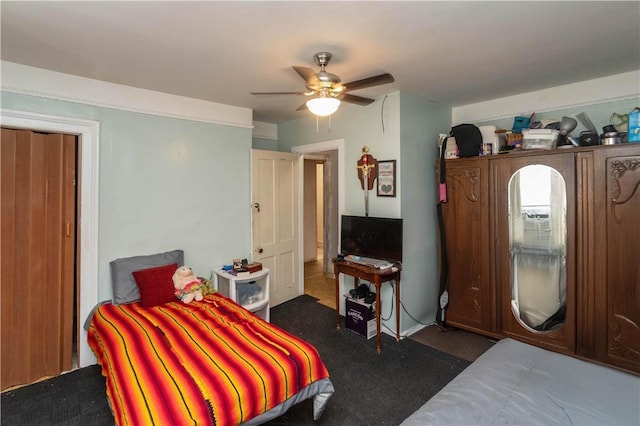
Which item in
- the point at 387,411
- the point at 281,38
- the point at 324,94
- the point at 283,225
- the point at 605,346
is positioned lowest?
the point at 387,411

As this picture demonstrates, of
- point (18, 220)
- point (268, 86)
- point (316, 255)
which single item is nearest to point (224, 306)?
point (18, 220)

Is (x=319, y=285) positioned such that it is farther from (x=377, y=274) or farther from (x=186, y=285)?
(x=186, y=285)

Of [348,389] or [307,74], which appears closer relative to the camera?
[307,74]

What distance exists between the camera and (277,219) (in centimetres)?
427

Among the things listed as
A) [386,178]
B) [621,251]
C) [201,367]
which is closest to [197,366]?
[201,367]

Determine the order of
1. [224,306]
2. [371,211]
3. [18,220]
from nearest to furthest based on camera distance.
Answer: [18,220]
[224,306]
[371,211]

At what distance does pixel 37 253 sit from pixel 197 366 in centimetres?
188

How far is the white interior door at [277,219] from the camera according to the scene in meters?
4.02

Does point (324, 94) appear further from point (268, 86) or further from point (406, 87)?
point (406, 87)

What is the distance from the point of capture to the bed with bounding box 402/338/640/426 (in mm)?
1240

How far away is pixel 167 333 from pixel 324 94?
6.49ft

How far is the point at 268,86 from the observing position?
2984mm

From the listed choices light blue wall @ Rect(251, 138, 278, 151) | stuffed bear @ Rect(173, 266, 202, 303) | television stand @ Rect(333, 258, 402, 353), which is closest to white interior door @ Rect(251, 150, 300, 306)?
light blue wall @ Rect(251, 138, 278, 151)

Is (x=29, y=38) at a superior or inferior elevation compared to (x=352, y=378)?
superior
